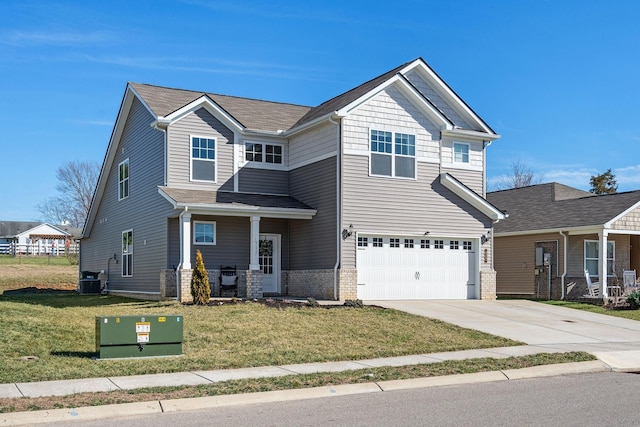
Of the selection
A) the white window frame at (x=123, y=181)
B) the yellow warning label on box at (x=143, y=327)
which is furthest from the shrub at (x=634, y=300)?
the white window frame at (x=123, y=181)

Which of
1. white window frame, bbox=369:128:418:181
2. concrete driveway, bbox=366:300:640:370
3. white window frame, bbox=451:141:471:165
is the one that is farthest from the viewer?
white window frame, bbox=451:141:471:165

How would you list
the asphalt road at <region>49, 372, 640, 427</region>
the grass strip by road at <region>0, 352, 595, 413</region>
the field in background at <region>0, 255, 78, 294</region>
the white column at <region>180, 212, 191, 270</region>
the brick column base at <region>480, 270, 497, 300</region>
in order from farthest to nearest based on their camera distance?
the field in background at <region>0, 255, 78, 294</region>
the brick column base at <region>480, 270, 497, 300</region>
the white column at <region>180, 212, 191, 270</region>
the grass strip by road at <region>0, 352, 595, 413</region>
the asphalt road at <region>49, 372, 640, 427</region>

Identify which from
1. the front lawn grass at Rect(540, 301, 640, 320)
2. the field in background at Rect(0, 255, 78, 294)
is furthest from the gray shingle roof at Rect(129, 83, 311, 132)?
the field in background at Rect(0, 255, 78, 294)

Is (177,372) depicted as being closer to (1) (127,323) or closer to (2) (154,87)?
(1) (127,323)

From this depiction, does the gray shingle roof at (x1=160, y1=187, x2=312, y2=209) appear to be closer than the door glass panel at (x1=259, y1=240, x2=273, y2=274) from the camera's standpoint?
Yes

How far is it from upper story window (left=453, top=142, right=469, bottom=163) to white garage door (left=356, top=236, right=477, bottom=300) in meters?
3.13

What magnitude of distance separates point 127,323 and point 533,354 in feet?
26.0

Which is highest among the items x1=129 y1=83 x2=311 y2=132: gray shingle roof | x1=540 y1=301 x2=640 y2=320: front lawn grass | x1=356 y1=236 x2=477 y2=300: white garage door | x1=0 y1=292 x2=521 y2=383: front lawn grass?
x1=129 y1=83 x2=311 y2=132: gray shingle roof

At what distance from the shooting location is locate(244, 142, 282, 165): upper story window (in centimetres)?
2664

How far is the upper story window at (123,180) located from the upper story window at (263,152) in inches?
245

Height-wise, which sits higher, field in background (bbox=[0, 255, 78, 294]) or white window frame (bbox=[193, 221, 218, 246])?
white window frame (bbox=[193, 221, 218, 246])

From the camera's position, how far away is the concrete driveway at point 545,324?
16266mm

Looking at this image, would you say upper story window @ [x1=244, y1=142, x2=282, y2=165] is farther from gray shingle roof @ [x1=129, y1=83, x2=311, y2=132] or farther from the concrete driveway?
the concrete driveway

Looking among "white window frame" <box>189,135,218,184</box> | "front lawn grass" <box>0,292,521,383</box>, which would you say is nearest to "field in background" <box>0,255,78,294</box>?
"white window frame" <box>189,135,218,184</box>
